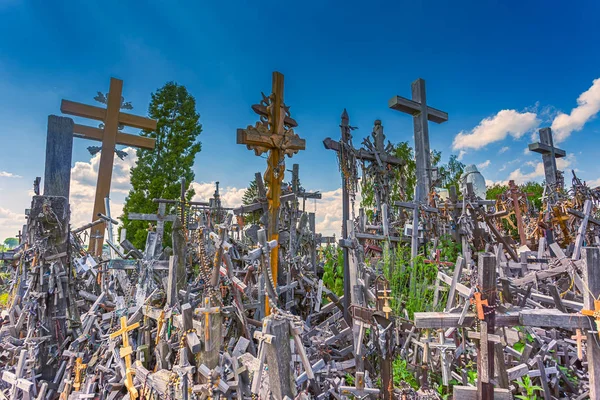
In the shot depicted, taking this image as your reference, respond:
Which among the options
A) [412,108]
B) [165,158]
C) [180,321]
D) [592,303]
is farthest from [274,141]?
[165,158]

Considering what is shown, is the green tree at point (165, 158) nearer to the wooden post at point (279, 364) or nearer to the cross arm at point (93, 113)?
the cross arm at point (93, 113)

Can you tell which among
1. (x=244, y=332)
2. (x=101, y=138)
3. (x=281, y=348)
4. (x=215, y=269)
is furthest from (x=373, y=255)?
(x=101, y=138)

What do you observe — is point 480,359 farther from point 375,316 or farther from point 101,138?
point 101,138

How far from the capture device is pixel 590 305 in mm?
2725

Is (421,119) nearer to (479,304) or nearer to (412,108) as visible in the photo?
(412,108)

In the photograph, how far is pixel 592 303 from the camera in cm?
271

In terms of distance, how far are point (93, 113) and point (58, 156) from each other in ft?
11.6

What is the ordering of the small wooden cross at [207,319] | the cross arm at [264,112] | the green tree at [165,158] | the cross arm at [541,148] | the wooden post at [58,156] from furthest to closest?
the green tree at [165,158] < the cross arm at [541,148] < the cross arm at [264,112] < the wooden post at [58,156] < the small wooden cross at [207,319]

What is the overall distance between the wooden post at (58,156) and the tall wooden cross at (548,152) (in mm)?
12884

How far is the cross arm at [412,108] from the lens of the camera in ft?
31.0

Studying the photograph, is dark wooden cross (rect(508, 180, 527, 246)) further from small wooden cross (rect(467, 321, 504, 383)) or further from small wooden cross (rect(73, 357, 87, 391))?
small wooden cross (rect(73, 357, 87, 391))

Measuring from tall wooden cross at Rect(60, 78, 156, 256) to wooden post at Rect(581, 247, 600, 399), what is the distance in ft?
26.8

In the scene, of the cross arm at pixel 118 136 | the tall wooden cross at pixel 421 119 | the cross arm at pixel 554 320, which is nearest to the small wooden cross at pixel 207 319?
the cross arm at pixel 554 320

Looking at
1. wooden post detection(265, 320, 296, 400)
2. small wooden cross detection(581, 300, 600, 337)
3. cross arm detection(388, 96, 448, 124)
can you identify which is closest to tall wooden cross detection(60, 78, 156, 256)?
wooden post detection(265, 320, 296, 400)
